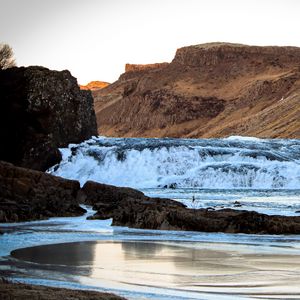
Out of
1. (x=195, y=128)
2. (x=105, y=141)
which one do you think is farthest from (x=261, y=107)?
(x=105, y=141)

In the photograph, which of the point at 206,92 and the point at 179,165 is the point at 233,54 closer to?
the point at 206,92

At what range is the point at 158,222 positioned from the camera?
22.7m

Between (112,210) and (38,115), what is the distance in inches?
1287

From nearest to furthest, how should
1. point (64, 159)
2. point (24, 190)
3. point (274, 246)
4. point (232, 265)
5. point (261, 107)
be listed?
point (232, 265) < point (274, 246) < point (24, 190) < point (64, 159) < point (261, 107)

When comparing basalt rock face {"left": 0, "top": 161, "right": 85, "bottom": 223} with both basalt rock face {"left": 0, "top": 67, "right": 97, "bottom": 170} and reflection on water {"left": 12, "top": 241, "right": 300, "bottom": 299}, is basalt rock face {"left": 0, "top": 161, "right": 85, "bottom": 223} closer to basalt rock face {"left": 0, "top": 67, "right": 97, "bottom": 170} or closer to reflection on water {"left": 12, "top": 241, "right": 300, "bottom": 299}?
reflection on water {"left": 12, "top": 241, "right": 300, "bottom": 299}

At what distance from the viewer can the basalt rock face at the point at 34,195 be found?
25922 mm

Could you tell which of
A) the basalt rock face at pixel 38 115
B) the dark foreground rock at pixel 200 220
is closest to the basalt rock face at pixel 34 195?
the dark foreground rock at pixel 200 220

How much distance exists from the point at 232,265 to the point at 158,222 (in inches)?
316

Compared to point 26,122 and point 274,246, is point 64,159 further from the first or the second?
point 274,246

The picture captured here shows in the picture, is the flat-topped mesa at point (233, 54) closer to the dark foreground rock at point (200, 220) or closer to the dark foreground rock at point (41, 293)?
the dark foreground rock at point (200, 220)

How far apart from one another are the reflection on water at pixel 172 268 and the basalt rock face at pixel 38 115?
126ft

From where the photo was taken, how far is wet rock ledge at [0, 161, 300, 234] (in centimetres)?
2192

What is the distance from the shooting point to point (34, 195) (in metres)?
28.0

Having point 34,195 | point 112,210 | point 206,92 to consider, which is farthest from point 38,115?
point 206,92
